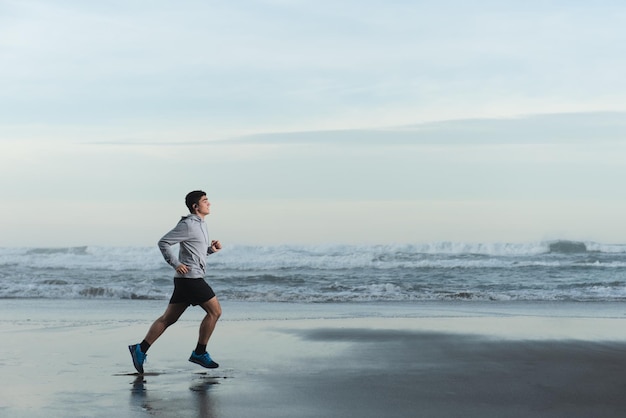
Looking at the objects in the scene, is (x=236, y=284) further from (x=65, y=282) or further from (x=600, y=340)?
(x=600, y=340)

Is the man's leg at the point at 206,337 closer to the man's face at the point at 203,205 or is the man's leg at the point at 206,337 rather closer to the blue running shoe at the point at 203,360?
the blue running shoe at the point at 203,360

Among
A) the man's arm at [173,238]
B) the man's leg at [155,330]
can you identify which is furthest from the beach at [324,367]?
the man's arm at [173,238]

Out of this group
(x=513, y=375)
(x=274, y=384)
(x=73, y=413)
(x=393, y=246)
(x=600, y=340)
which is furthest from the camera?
(x=393, y=246)

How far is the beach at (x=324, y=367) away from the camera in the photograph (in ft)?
20.8

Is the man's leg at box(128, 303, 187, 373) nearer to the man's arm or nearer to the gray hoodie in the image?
the gray hoodie

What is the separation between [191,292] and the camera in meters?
8.13

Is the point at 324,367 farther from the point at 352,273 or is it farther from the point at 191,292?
the point at 352,273

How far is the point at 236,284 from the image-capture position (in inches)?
975

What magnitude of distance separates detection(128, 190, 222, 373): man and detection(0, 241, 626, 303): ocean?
10.9m

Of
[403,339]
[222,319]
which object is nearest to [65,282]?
[222,319]

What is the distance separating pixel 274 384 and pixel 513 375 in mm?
2153

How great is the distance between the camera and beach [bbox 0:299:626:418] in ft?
20.8

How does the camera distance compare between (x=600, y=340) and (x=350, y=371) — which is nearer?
(x=350, y=371)

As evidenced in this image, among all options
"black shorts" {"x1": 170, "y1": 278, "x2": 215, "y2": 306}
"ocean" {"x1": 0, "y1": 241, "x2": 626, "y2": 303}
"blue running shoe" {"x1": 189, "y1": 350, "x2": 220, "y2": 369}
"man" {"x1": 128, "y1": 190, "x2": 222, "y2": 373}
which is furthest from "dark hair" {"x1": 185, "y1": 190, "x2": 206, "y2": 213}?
"ocean" {"x1": 0, "y1": 241, "x2": 626, "y2": 303}
